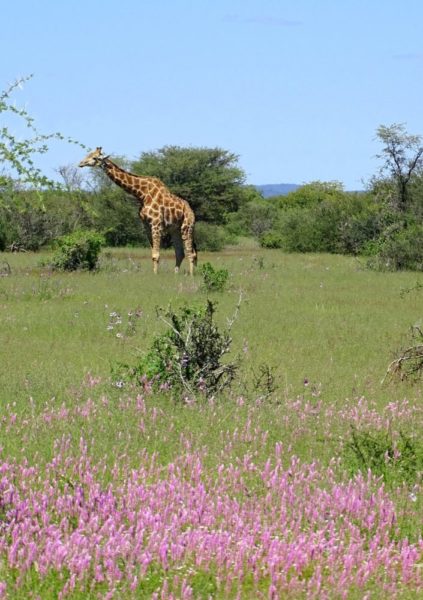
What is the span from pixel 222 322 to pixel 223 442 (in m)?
9.61

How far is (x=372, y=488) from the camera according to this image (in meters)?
6.14

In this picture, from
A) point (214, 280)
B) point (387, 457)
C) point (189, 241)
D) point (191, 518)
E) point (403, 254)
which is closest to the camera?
point (191, 518)

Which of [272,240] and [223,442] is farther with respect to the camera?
[272,240]

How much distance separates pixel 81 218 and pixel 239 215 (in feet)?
51.8

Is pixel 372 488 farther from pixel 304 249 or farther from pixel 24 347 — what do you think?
pixel 304 249

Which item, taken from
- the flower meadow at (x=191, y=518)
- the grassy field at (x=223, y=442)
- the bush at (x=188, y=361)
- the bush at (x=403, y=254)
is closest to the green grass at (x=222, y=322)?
Answer: the grassy field at (x=223, y=442)

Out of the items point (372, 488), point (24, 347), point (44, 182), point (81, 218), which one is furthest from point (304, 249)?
point (372, 488)

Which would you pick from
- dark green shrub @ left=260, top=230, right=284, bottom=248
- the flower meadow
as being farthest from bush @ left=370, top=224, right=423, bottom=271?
the flower meadow

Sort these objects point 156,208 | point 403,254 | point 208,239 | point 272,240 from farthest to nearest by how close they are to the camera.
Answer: point 272,240, point 208,239, point 403,254, point 156,208

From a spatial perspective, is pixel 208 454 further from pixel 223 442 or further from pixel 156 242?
pixel 156 242

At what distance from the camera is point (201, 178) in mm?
54375

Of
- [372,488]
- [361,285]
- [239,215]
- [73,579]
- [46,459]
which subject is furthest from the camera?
[239,215]

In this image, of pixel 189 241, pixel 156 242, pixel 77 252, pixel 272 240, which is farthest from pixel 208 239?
pixel 77 252

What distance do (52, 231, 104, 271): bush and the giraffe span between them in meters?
1.68
